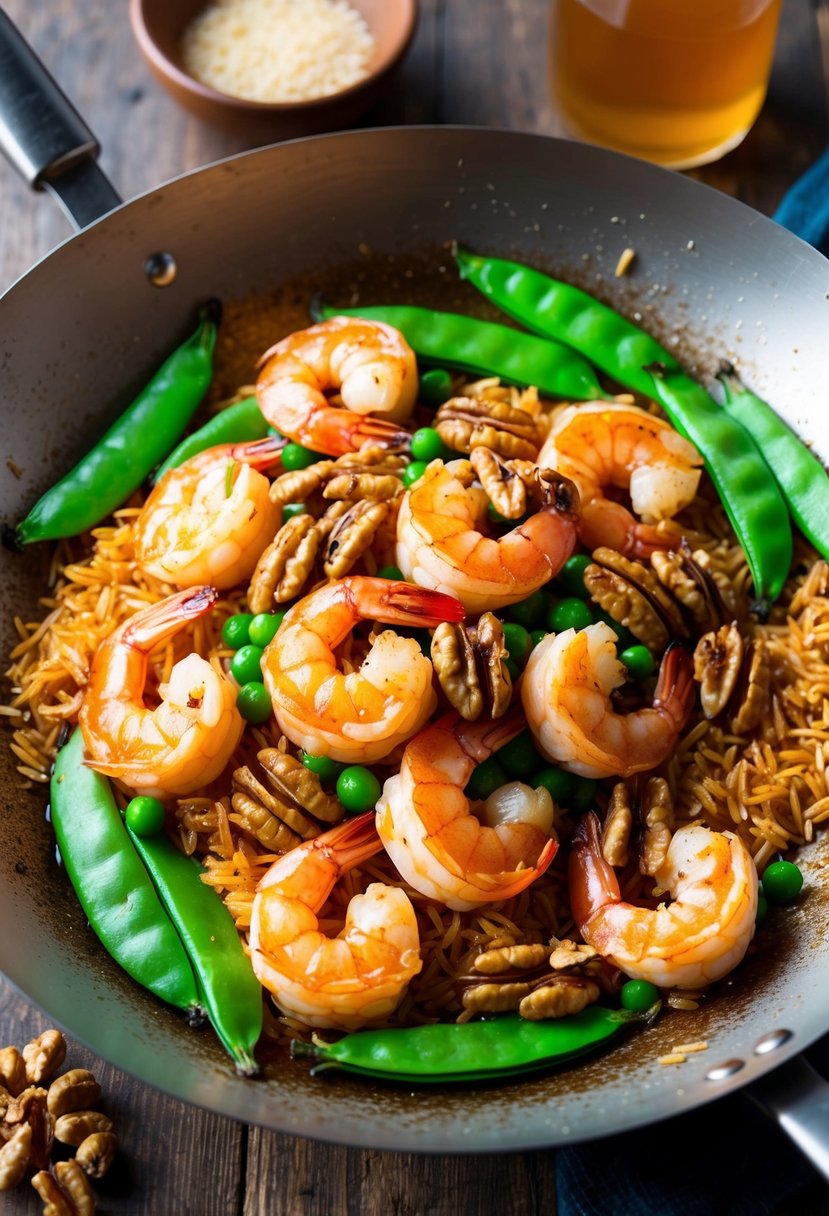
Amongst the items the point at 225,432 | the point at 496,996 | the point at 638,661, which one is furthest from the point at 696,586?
the point at 225,432

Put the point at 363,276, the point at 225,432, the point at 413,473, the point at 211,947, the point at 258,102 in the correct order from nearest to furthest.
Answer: the point at 211,947 < the point at 413,473 < the point at 225,432 < the point at 363,276 < the point at 258,102

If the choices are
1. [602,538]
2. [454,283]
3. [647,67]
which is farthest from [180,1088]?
[647,67]

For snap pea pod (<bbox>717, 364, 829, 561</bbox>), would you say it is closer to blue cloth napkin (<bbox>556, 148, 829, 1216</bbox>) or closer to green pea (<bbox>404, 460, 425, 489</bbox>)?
green pea (<bbox>404, 460, 425, 489</bbox>)

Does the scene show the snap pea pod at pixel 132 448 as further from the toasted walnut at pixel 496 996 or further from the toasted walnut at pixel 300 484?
the toasted walnut at pixel 496 996

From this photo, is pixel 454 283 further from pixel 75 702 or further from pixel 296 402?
pixel 75 702

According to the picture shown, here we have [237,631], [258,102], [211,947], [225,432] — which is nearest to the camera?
[211,947]

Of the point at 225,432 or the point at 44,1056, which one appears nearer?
the point at 44,1056

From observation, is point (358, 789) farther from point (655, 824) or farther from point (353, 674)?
point (655, 824)
